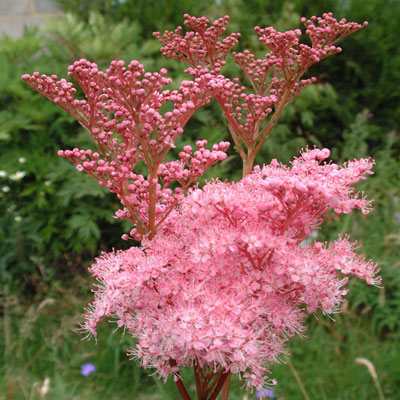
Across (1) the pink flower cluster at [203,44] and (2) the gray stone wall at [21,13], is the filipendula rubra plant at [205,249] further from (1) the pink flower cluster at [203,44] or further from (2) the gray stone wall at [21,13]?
(2) the gray stone wall at [21,13]

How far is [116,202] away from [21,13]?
90.2 inches

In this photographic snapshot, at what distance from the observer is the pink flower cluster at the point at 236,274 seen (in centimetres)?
81

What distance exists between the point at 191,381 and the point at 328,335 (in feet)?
2.95

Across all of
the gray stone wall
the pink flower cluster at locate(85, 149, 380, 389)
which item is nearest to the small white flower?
the gray stone wall

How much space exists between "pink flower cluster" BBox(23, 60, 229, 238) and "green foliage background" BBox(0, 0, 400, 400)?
134 centimetres

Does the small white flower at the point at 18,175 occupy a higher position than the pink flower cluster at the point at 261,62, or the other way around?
the pink flower cluster at the point at 261,62

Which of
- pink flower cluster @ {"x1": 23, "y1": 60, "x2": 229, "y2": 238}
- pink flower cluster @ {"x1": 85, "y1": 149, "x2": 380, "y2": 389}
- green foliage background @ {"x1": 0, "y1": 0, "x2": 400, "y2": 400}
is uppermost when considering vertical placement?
pink flower cluster @ {"x1": 23, "y1": 60, "x2": 229, "y2": 238}

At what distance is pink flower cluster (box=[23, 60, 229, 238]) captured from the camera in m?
0.88

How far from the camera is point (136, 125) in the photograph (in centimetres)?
91

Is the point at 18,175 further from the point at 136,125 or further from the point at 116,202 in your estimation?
the point at 136,125

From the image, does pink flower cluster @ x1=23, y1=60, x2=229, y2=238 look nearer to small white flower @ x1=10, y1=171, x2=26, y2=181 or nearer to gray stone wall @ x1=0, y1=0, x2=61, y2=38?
small white flower @ x1=10, y1=171, x2=26, y2=181

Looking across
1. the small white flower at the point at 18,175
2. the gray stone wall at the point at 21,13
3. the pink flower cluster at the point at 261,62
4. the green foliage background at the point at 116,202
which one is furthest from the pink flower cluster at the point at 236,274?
the gray stone wall at the point at 21,13

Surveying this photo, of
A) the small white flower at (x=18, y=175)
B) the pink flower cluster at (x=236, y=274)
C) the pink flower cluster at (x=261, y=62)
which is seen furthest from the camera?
the small white flower at (x=18, y=175)

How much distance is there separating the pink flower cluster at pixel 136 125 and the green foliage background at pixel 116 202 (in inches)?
52.8
